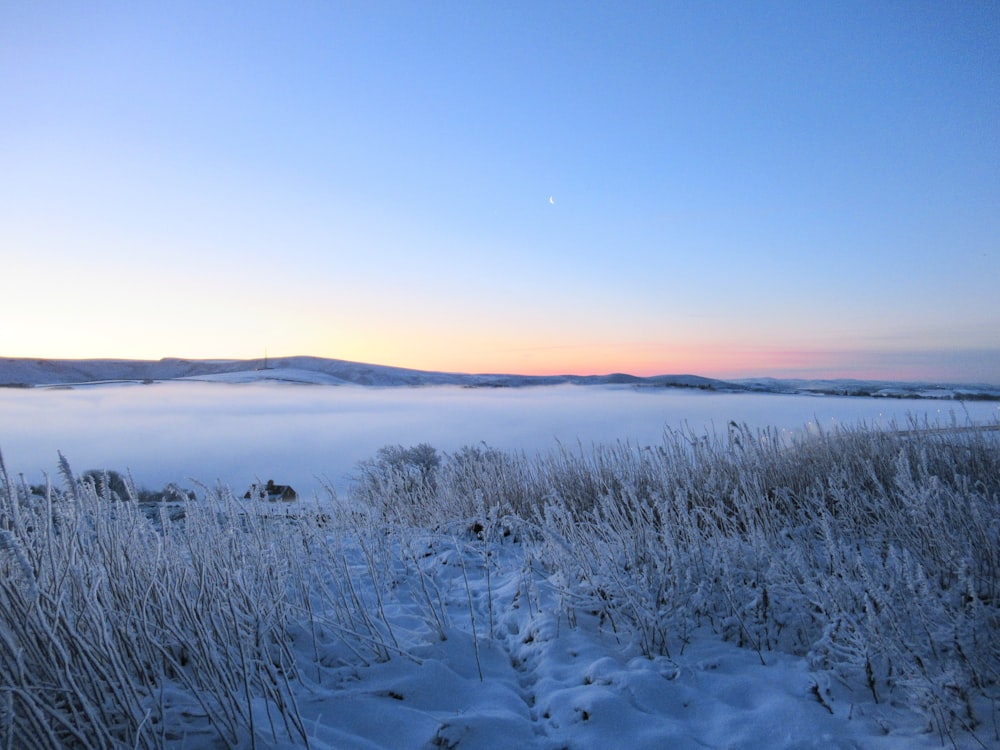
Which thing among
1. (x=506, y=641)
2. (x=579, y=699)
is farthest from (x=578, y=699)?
(x=506, y=641)

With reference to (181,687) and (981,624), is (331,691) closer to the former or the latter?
(181,687)

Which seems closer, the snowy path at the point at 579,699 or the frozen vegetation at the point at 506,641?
the frozen vegetation at the point at 506,641

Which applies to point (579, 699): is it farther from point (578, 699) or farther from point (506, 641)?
point (506, 641)

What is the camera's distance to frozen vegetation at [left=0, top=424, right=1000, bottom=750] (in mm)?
2039

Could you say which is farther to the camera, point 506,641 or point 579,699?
point 506,641

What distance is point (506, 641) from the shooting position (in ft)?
11.8

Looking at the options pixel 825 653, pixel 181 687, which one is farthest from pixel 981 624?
pixel 181 687

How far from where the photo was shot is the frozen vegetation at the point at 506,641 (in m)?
2.04

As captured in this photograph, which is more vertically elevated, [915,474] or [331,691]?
[915,474]

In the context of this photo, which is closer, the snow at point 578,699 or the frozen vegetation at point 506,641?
the frozen vegetation at point 506,641

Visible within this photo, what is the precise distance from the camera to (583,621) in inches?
146

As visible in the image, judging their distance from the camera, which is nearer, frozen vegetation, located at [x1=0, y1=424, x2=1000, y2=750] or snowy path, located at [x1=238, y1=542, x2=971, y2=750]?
frozen vegetation, located at [x1=0, y1=424, x2=1000, y2=750]

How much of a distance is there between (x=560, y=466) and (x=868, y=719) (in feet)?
18.0

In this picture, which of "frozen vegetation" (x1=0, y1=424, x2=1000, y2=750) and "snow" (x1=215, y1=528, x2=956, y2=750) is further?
"snow" (x1=215, y1=528, x2=956, y2=750)
